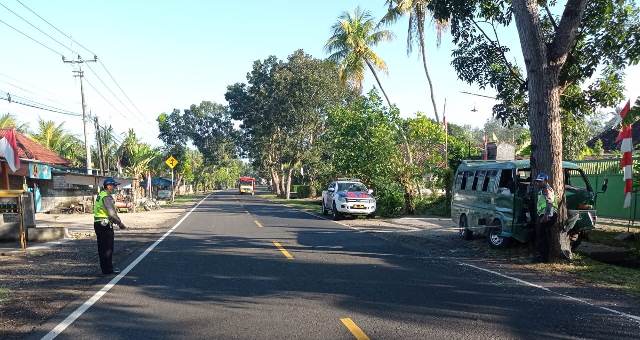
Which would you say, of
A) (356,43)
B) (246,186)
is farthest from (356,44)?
(246,186)

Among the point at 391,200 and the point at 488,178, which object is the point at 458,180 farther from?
the point at 391,200

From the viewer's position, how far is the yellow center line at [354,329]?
584 centimetres

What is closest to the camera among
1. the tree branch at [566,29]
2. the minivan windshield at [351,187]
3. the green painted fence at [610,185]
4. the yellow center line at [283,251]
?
the tree branch at [566,29]

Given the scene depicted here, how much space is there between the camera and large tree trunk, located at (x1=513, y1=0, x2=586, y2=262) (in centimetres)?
1091

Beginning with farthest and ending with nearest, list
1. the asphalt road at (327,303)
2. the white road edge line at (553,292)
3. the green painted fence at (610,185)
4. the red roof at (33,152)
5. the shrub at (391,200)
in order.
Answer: the red roof at (33,152), the shrub at (391,200), the green painted fence at (610,185), the white road edge line at (553,292), the asphalt road at (327,303)

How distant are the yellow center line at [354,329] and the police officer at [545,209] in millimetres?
5928

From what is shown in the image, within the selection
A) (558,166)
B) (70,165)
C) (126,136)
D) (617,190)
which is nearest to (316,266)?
(558,166)

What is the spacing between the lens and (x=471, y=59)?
14344 millimetres

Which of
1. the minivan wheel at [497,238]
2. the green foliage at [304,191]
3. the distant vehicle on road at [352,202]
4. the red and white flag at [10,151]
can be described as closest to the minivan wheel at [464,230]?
the minivan wheel at [497,238]

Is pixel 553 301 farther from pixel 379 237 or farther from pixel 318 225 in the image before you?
pixel 318 225

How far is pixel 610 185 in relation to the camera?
20156mm

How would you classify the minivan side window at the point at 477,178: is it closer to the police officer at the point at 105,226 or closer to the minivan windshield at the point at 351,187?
the police officer at the point at 105,226

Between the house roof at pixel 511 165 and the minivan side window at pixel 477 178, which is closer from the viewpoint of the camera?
the house roof at pixel 511 165

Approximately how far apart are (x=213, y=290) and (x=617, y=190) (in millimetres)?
16908
